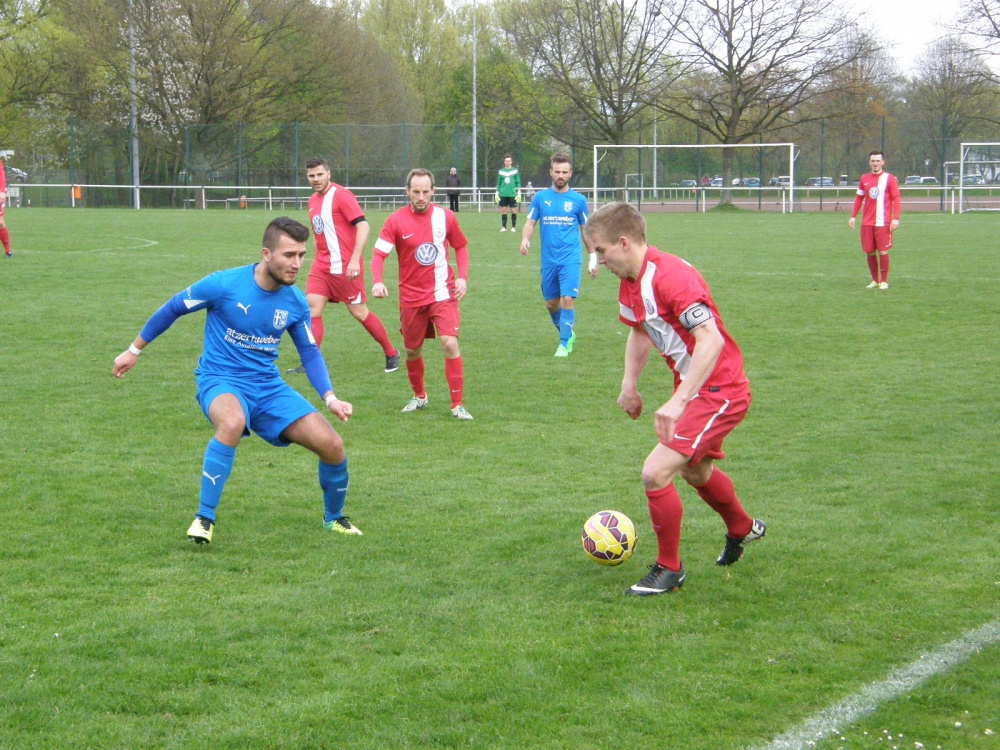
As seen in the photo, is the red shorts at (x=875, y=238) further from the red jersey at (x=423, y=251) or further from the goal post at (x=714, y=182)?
the goal post at (x=714, y=182)

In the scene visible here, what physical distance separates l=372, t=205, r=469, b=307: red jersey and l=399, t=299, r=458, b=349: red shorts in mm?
46

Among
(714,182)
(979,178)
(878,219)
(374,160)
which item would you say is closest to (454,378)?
(878,219)

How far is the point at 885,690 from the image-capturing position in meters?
3.50

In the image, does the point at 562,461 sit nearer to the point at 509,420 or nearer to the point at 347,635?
the point at 509,420

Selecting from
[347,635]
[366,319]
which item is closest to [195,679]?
[347,635]

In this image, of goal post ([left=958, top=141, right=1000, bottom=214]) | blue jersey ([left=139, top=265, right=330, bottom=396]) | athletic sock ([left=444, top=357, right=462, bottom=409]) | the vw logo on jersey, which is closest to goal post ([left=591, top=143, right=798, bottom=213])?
goal post ([left=958, top=141, right=1000, bottom=214])

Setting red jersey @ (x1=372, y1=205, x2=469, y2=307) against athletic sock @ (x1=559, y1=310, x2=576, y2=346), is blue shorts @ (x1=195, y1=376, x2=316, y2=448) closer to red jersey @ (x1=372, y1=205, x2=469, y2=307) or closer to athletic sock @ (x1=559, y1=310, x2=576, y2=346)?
red jersey @ (x1=372, y1=205, x2=469, y2=307)

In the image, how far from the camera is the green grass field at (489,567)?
341 centimetres

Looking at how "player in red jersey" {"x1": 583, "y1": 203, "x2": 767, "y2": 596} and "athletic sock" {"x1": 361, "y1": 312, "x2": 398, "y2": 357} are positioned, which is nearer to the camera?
"player in red jersey" {"x1": 583, "y1": 203, "x2": 767, "y2": 596}

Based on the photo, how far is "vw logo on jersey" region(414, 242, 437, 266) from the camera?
26.6 ft

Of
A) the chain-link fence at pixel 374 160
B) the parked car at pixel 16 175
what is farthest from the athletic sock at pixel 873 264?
the parked car at pixel 16 175

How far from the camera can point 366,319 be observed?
9.77 m

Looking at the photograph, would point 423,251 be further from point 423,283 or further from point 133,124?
point 133,124

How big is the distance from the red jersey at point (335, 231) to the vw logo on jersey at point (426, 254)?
1483mm
